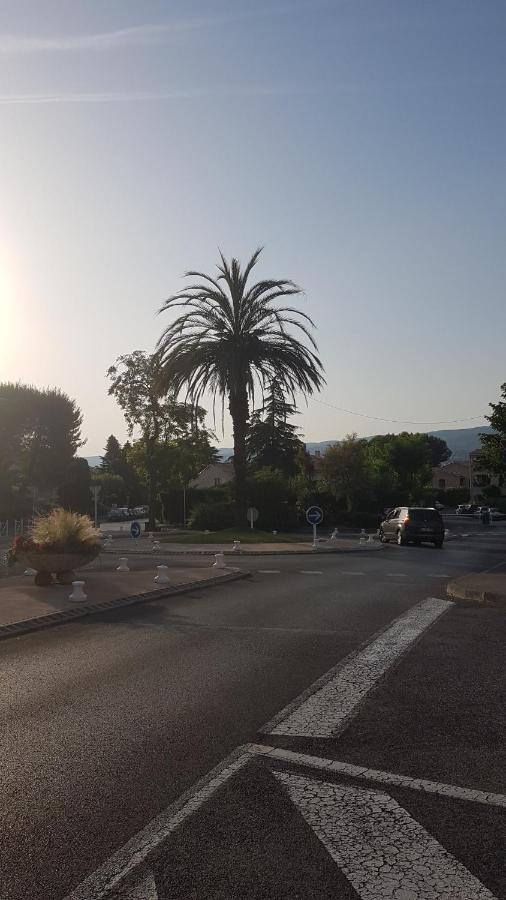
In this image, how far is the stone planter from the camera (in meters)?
15.5

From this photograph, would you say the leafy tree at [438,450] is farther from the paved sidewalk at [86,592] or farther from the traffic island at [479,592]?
the traffic island at [479,592]

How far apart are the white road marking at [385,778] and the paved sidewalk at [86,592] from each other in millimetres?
5872

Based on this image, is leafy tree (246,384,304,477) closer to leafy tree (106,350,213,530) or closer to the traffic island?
leafy tree (106,350,213,530)

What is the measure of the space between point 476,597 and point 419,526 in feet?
67.7

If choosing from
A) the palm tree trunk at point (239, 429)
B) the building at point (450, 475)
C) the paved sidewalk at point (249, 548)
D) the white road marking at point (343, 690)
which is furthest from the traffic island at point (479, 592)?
the building at point (450, 475)

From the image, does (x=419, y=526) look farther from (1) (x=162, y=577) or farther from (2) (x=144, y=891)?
(2) (x=144, y=891)

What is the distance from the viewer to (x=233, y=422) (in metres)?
36.6

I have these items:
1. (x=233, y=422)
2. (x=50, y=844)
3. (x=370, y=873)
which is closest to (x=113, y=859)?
(x=50, y=844)

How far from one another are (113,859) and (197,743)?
1778mm

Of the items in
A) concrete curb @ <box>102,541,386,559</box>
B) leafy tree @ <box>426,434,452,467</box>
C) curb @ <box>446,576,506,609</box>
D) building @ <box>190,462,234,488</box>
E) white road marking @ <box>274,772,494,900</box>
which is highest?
leafy tree @ <box>426,434,452,467</box>

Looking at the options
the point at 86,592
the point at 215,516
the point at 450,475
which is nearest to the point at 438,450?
the point at 450,475

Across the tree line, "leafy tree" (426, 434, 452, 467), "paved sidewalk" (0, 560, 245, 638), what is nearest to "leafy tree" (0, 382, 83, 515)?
the tree line

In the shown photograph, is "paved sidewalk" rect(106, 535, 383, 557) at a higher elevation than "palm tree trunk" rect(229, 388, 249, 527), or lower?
lower

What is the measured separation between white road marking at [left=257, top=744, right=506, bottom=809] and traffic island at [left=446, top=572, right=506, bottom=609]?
8.65m
